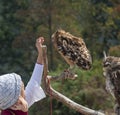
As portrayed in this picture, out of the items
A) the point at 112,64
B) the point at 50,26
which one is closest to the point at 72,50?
the point at 112,64

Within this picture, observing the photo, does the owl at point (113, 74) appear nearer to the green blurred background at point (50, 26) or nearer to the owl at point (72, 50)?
the owl at point (72, 50)

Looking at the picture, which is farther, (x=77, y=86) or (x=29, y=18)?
(x=29, y=18)

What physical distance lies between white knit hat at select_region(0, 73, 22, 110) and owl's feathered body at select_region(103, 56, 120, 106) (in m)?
0.81

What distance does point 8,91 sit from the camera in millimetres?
1707

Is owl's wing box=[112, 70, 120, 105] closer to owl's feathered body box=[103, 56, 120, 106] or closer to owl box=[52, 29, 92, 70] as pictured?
owl's feathered body box=[103, 56, 120, 106]

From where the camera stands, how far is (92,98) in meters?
6.13

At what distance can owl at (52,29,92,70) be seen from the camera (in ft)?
8.44

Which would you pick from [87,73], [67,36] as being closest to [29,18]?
[87,73]

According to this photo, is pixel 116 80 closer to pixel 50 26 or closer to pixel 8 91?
pixel 8 91

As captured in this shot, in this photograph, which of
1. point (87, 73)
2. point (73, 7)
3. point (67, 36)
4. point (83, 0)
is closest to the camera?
point (67, 36)

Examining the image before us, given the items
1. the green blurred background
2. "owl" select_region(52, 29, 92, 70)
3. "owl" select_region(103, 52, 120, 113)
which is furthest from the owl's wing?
the green blurred background

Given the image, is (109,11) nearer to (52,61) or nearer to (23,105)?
(52,61)

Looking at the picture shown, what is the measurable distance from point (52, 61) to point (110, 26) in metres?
2.68

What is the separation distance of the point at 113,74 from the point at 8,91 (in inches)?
33.5
